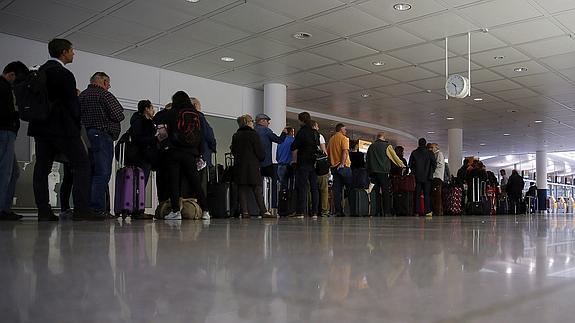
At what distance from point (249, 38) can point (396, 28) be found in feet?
9.15

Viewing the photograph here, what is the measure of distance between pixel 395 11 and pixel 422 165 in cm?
406

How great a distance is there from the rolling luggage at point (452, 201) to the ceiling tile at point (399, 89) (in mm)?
2963

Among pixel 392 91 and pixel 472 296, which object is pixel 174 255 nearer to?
pixel 472 296

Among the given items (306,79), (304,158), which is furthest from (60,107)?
(306,79)

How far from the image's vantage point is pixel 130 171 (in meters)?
6.68

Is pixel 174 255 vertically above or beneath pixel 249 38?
beneath

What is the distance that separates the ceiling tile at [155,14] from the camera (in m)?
8.34

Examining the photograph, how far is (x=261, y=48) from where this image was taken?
35.1ft

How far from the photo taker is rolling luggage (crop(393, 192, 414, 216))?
37.6ft

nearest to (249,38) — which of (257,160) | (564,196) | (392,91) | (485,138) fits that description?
(257,160)

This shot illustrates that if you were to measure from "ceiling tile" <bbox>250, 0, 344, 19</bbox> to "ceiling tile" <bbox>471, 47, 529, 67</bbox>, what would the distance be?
429 cm

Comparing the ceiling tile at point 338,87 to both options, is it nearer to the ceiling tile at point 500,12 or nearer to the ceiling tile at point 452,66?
the ceiling tile at point 452,66

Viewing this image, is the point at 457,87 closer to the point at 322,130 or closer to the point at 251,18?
the point at 251,18

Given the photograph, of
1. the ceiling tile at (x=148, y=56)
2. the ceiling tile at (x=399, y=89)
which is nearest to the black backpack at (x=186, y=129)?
the ceiling tile at (x=148, y=56)
